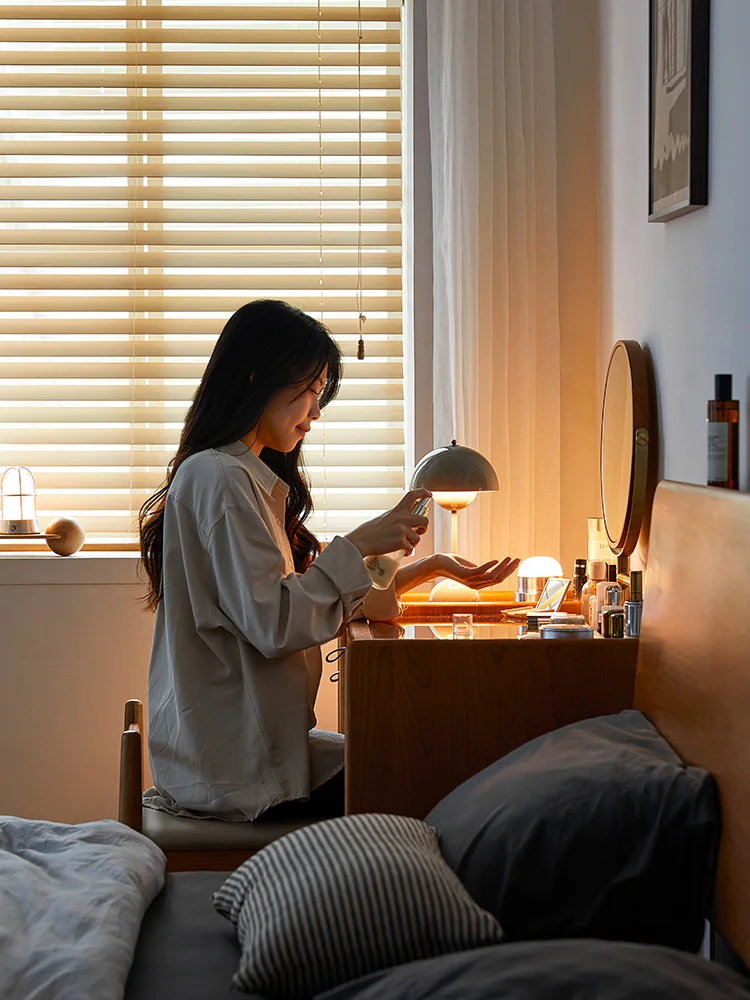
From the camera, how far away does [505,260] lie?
286 cm

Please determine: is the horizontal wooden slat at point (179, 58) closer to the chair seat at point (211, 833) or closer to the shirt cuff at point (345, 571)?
the shirt cuff at point (345, 571)

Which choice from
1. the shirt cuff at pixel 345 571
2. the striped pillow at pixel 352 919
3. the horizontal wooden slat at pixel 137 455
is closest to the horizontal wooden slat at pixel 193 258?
the horizontal wooden slat at pixel 137 455

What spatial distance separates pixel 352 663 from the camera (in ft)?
5.82

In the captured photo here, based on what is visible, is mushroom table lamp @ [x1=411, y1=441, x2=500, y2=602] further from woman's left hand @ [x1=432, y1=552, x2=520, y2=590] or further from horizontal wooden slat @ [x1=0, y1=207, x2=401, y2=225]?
horizontal wooden slat @ [x1=0, y1=207, x2=401, y2=225]

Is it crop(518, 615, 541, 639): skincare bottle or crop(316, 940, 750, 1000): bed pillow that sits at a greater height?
crop(518, 615, 541, 639): skincare bottle

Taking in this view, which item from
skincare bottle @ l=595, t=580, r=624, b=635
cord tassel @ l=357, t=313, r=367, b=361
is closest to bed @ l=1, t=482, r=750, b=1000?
Answer: skincare bottle @ l=595, t=580, r=624, b=635

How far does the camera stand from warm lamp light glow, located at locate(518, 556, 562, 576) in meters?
2.54

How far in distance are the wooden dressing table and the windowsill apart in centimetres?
137

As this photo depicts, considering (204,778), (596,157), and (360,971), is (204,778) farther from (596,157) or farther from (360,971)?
(596,157)

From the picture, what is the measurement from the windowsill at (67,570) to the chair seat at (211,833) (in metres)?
1.18

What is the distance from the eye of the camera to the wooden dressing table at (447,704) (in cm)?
176

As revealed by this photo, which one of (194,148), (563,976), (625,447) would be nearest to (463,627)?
(625,447)

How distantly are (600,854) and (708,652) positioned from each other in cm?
31

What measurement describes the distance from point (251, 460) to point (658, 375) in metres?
0.81
